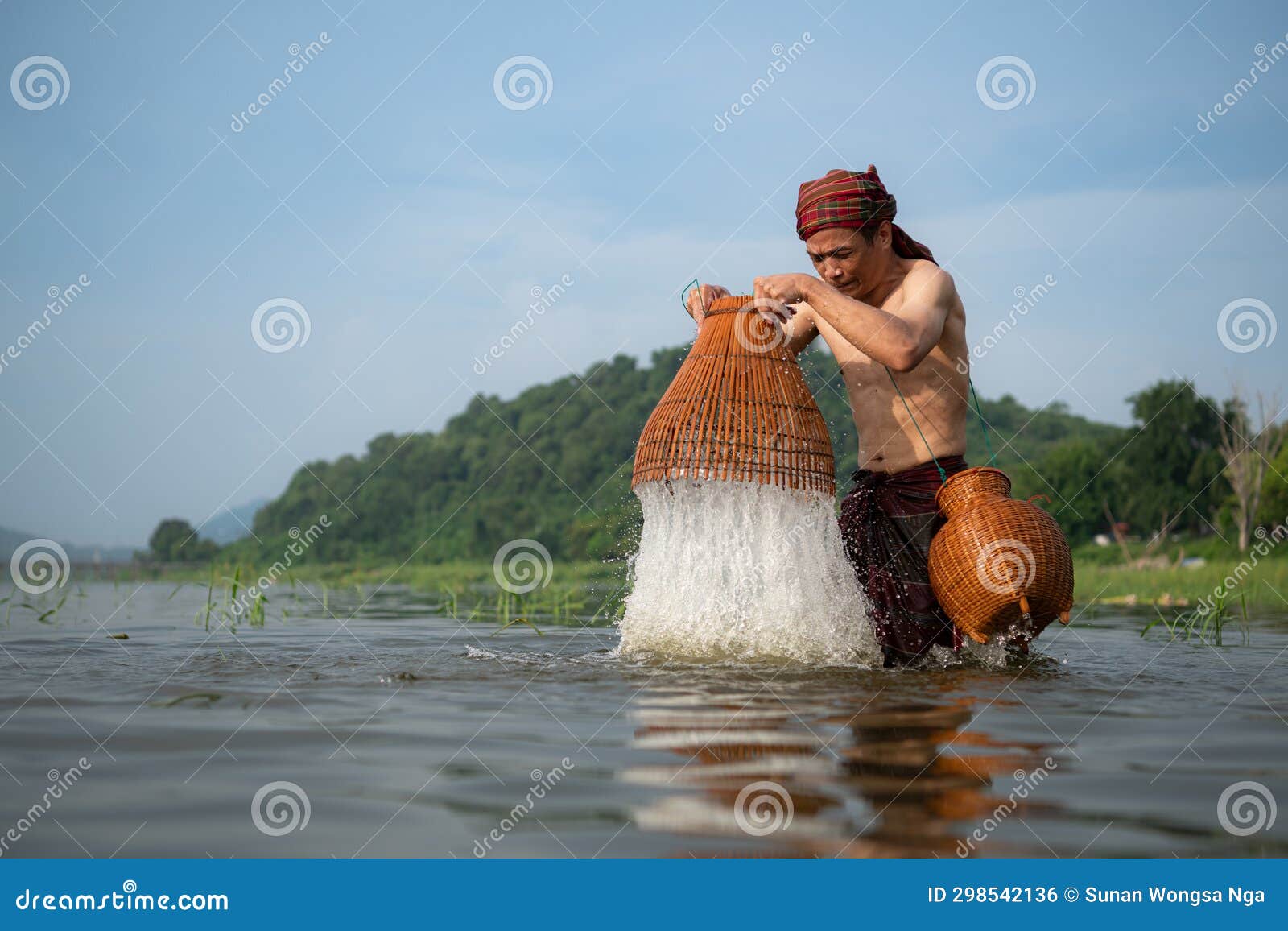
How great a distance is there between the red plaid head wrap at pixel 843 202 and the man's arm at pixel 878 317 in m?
0.35

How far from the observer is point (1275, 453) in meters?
31.3

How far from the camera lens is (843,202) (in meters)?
5.18

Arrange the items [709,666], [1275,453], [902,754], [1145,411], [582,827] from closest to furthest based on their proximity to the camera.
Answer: [582,827]
[902,754]
[709,666]
[1275,453]
[1145,411]

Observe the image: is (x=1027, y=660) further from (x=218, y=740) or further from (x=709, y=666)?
(x=218, y=740)

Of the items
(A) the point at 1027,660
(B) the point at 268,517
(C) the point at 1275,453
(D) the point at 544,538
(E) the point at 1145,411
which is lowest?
(B) the point at 268,517

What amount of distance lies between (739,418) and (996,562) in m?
1.18

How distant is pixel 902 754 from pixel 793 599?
6.69 feet

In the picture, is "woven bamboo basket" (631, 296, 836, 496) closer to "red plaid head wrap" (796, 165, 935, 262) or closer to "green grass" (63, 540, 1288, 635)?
"red plaid head wrap" (796, 165, 935, 262)

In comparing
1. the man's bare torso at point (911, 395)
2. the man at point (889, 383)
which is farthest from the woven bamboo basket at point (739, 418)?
the man's bare torso at point (911, 395)

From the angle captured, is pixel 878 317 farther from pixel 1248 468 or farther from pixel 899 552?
pixel 1248 468

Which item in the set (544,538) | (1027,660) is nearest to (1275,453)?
(544,538)

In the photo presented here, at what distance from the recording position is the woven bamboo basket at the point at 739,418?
497cm

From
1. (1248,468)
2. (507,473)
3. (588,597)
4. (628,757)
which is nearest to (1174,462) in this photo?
(1248,468)

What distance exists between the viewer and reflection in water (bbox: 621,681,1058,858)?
2.43 meters
